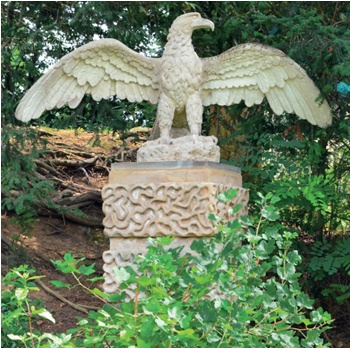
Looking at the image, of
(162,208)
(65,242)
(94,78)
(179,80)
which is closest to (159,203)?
(162,208)

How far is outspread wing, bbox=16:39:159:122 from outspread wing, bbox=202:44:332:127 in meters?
0.39

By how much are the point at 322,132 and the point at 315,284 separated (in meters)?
1.40

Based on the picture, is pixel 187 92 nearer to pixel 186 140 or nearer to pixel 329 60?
pixel 186 140

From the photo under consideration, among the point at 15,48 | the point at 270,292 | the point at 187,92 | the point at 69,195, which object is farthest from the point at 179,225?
the point at 69,195

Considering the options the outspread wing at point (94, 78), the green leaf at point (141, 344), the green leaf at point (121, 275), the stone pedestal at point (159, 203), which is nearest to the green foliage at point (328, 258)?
the stone pedestal at point (159, 203)

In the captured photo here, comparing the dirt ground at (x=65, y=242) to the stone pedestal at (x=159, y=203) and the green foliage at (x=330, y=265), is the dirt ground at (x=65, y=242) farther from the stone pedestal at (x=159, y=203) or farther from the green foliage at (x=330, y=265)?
the stone pedestal at (x=159, y=203)

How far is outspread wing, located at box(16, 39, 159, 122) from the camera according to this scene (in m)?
5.13

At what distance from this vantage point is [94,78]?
523cm

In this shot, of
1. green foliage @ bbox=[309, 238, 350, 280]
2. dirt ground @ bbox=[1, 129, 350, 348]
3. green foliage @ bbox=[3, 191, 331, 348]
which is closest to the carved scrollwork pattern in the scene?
green foliage @ bbox=[3, 191, 331, 348]

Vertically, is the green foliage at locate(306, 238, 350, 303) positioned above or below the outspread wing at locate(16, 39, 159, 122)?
below

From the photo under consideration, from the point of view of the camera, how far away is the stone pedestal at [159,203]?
4.65 m

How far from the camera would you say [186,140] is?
16.1 ft

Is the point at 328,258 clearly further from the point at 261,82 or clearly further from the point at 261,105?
the point at 261,82

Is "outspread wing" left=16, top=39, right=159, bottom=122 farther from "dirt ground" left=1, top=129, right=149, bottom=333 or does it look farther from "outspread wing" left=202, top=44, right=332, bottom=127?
"dirt ground" left=1, top=129, right=149, bottom=333
